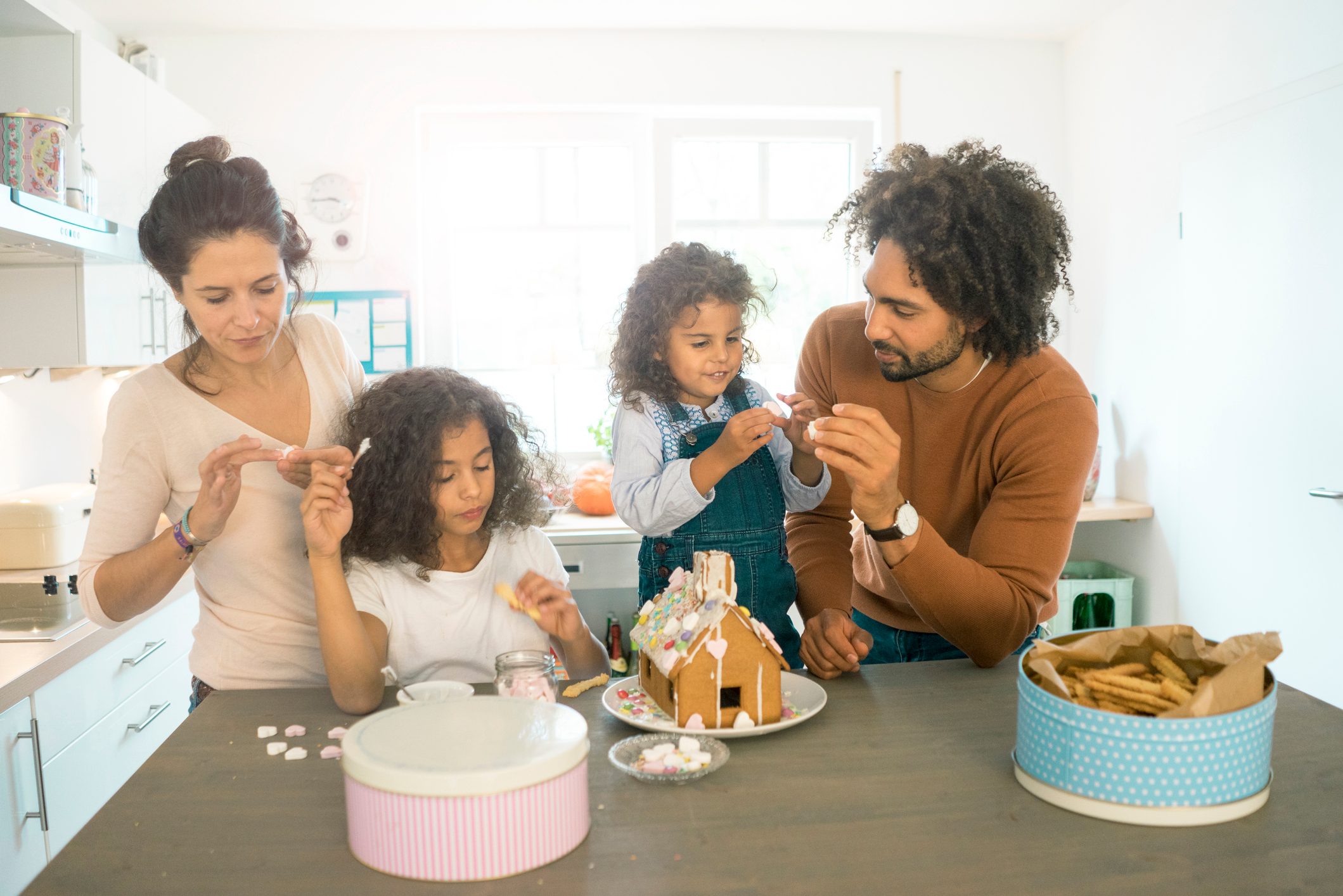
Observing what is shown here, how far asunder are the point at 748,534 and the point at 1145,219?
230 centimetres

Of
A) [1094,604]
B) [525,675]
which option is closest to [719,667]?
[525,675]

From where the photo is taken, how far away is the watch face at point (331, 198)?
3.61 metres

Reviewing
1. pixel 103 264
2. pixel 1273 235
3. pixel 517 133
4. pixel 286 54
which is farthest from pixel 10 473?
pixel 1273 235

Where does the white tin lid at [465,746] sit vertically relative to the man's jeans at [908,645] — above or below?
above

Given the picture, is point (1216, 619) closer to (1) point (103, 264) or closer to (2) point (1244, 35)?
(2) point (1244, 35)

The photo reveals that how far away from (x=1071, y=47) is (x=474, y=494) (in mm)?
3325

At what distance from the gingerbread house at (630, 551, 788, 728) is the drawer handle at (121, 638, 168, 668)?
5.67 ft

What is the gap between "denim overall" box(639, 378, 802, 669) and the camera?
1839mm

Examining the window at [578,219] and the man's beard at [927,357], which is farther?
the window at [578,219]

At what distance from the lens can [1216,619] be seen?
9.98 ft

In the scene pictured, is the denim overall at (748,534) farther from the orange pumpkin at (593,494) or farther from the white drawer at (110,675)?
the orange pumpkin at (593,494)

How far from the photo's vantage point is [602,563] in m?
3.28

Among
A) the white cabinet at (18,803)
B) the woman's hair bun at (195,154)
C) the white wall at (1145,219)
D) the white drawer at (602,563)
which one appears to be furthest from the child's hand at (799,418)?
the white wall at (1145,219)

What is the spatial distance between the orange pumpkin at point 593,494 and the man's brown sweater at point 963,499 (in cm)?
160
